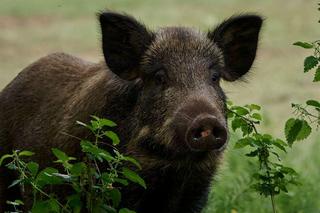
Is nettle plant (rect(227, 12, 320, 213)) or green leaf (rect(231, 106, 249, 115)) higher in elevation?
green leaf (rect(231, 106, 249, 115))

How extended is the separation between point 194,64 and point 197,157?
0.57 metres

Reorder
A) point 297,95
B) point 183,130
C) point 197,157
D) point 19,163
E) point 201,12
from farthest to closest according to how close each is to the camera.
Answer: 1. point 201,12
2. point 297,95
3. point 197,157
4. point 183,130
5. point 19,163

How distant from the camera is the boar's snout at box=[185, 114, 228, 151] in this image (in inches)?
217

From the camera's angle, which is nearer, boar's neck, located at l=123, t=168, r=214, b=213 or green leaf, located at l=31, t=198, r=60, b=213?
green leaf, located at l=31, t=198, r=60, b=213

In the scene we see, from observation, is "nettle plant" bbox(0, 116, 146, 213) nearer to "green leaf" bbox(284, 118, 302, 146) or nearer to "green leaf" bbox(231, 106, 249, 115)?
"green leaf" bbox(284, 118, 302, 146)

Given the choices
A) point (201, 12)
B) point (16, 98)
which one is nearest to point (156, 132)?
point (16, 98)

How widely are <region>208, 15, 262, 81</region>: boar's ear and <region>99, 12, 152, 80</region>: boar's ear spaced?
18.7 inches

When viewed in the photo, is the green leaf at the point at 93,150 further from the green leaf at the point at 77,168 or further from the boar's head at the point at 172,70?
the boar's head at the point at 172,70

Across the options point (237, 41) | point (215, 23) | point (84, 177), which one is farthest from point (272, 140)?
point (215, 23)

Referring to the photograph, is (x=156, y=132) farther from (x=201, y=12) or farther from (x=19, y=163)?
(x=201, y=12)


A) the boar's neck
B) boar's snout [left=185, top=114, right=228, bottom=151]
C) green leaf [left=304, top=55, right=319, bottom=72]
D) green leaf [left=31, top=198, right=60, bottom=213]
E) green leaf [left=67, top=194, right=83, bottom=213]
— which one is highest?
green leaf [left=304, top=55, right=319, bottom=72]

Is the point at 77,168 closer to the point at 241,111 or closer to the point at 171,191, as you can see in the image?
the point at 171,191

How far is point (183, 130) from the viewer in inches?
227

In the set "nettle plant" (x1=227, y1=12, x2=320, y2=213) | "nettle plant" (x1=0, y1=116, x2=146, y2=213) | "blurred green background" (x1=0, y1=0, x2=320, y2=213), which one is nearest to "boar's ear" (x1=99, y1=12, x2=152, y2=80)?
"nettle plant" (x1=227, y1=12, x2=320, y2=213)
